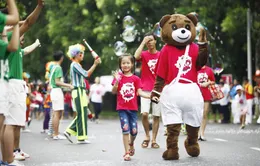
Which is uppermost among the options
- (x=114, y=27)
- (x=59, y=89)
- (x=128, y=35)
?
(x=114, y=27)

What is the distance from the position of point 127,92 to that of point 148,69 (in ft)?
6.34

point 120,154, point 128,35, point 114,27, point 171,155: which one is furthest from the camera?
point 114,27

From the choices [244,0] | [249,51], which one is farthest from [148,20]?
[244,0]

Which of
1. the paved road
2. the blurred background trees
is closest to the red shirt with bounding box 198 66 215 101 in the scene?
the paved road

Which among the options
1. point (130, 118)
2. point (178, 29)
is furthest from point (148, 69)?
point (178, 29)

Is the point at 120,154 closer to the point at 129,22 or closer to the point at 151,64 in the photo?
the point at 151,64

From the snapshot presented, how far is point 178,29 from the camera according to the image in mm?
10719

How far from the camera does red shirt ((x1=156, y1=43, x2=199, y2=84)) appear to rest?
10555 millimetres

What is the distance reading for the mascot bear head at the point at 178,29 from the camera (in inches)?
419

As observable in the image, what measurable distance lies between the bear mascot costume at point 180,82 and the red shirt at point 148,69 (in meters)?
2.05

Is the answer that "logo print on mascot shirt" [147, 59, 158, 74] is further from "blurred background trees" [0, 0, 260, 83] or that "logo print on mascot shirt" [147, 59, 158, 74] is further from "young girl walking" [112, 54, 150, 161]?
"blurred background trees" [0, 0, 260, 83]

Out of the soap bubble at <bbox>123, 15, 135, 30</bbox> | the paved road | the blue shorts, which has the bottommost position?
the paved road

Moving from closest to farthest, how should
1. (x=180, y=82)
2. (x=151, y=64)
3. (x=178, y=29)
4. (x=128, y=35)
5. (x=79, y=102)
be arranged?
(x=180, y=82)
(x=178, y=29)
(x=151, y=64)
(x=79, y=102)
(x=128, y=35)

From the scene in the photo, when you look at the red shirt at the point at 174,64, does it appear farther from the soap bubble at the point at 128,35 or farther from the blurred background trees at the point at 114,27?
the blurred background trees at the point at 114,27
